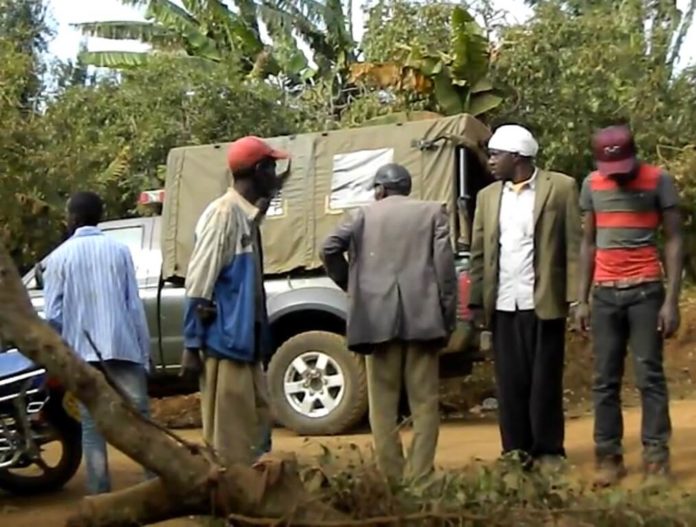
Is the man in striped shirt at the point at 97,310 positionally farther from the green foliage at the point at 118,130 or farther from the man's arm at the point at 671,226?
the green foliage at the point at 118,130

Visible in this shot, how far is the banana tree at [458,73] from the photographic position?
1378 centimetres

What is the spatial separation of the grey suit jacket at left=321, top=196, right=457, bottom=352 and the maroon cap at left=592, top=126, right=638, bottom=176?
0.83m

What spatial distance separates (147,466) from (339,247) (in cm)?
270

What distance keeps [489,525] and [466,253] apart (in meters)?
5.18

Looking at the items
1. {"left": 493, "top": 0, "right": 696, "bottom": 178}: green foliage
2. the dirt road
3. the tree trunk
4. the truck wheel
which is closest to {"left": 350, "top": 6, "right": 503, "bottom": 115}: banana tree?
{"left": 493, "top": 0, "right": 696, "bottom": 178}: green foliage

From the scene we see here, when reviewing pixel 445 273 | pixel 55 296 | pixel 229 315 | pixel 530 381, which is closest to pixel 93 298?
pixel 55 296

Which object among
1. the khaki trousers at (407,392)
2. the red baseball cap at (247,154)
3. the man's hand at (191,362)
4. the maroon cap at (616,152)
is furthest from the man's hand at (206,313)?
the maroon cap at (616,152)

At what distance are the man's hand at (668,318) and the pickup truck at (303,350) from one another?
2909 mm

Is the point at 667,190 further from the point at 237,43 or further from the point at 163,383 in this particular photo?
the point at 237,43

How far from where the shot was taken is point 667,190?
21.7 ft

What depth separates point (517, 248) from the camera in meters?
6.83

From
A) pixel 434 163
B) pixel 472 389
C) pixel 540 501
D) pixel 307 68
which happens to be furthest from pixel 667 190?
pixel 307 68

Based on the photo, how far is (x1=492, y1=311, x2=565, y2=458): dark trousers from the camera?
22.3 ft

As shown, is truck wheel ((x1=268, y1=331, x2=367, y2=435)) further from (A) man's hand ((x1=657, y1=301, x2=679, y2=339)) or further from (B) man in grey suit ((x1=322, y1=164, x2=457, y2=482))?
(A) man's hand ((x1=657, y1=301, x2=679, y2=339))
